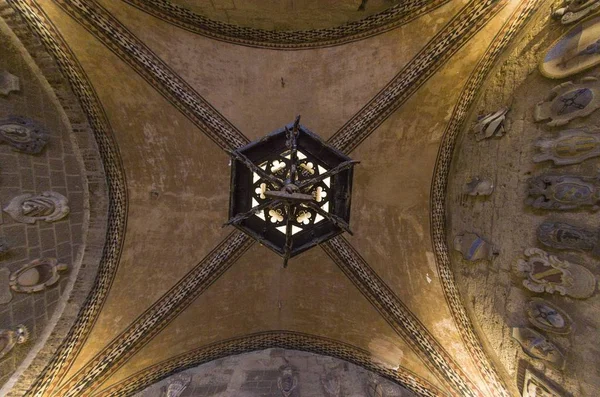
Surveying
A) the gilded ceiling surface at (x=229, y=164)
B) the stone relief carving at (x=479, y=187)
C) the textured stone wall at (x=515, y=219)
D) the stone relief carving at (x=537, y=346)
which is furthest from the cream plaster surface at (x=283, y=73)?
the stone relief carving at (x=537, y=346)

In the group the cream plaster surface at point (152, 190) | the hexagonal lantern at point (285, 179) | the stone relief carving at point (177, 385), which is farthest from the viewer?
the stone relief carving at point (177, 385)

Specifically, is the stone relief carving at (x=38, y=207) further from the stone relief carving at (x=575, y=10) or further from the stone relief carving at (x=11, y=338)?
the stone relief carving at (x=575, y=10)

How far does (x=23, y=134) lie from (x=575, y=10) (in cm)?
595

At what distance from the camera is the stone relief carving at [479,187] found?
126 inches

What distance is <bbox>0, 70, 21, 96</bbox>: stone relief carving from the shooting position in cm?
277

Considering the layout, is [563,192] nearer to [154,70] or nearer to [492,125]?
[492,125]

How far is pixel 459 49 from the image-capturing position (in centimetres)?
331

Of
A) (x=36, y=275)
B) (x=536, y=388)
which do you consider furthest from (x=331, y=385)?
(x=36, y=275)

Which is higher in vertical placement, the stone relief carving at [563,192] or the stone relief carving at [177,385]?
the stone relief carving at [563,192]

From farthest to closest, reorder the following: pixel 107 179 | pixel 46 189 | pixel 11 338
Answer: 1. pixel 107 179
2. pixel 46 189
3. pixel 11 338

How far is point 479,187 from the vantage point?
3303 millimetres

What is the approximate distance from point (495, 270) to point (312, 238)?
2.49 metres

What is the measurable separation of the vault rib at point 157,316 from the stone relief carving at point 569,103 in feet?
13.8

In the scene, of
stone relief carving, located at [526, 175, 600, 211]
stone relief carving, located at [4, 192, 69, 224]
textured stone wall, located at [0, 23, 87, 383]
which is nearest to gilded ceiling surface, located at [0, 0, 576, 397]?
textured stone wall, located at [0, 23, 87, 383]
